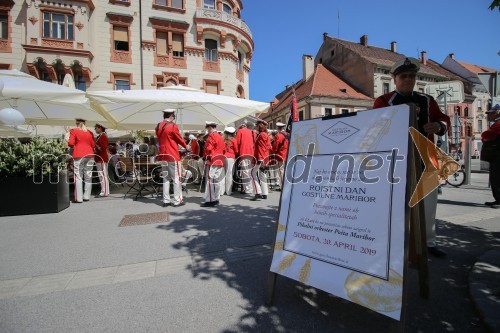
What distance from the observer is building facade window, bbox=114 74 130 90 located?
65.7 feet

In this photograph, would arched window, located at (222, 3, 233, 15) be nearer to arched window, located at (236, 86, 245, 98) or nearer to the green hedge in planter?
Result: arched window, located at (236, 86, 245, 98)

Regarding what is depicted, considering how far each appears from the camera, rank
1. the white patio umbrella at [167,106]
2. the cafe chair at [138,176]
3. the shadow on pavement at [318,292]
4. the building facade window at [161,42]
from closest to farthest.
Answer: the shadow on pavement at [318,292] < the white patio umbrella at [167,106] < the cafe chair at [138,176] < the building facade window at [161,42]

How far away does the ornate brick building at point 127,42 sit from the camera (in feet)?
58.1

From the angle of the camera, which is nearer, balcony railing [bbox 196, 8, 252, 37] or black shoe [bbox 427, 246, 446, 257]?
black shoe [bbox 427, 246, 446, 257]

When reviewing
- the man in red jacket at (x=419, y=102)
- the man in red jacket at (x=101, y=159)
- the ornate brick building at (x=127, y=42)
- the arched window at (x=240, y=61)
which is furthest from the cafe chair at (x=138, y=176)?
the arched window at (x=240, y=61)

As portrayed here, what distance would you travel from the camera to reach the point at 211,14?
21938 millimetres

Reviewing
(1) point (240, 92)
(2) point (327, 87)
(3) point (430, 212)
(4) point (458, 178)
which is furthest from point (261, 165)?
(2) point (327, 87)

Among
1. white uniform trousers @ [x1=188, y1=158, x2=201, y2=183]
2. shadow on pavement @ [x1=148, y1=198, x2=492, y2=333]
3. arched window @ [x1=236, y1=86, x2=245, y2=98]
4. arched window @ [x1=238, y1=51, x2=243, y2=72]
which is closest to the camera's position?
shadow on pavement @ [x1=148, y1=198, x2=492, y2=333]

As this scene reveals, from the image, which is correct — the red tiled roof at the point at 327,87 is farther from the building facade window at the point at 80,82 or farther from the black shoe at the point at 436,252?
the black shoe at the point at 436,252

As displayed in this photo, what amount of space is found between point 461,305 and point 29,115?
12212 mm

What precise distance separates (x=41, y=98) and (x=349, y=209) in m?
7.64

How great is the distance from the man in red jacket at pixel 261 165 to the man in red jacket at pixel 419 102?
4113 millimetres

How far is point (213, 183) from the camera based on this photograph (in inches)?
234

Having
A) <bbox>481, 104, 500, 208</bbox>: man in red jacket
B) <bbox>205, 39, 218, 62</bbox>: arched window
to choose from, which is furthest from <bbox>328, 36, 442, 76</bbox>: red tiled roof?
<bbox>481, 104, 500, 208</bbox>: man in red jacket
